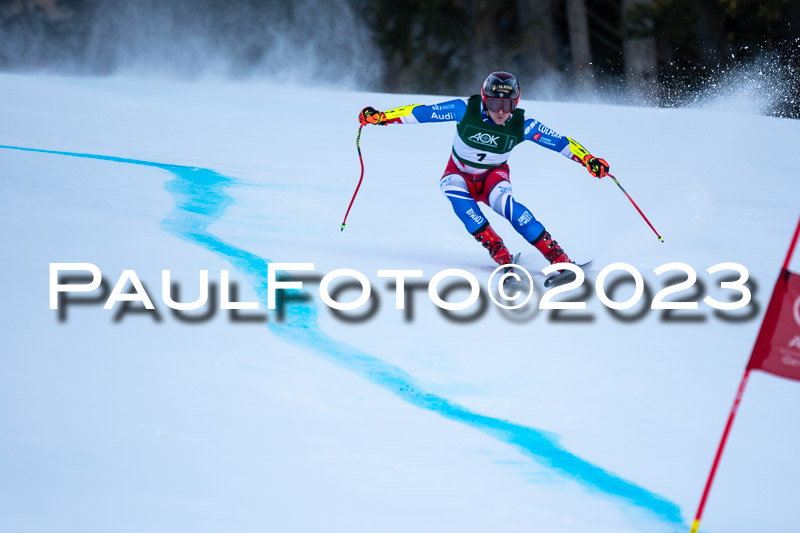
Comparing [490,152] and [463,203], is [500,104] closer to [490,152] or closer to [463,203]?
[490,152]

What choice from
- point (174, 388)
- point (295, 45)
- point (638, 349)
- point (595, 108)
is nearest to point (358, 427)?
point (174, 388)

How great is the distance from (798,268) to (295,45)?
18231mm

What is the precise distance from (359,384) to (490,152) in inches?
90.4

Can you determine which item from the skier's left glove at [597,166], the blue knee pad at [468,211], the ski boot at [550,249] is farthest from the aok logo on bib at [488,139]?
the ski boot at [550,249]

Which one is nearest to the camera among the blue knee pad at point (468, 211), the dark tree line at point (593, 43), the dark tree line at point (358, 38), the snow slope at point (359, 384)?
the snow slope at point (359, 384)

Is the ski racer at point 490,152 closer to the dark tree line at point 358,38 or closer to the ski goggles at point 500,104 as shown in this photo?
the ski goggles at point 500,104

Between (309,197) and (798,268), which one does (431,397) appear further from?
(309,197)

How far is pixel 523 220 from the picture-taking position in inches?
209

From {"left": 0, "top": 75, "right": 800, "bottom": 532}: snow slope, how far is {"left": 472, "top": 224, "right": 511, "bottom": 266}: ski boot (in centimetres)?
11

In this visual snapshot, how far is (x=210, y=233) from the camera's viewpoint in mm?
5766

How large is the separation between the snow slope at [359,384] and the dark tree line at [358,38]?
14.3m

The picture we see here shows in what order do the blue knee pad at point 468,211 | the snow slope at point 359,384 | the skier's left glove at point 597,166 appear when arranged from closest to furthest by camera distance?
1. the snow slope at point 359,384
2. the skier's left glove at point 597,166
3. the blue knee pad at point 468,211

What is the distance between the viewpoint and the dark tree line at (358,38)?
20969 mm

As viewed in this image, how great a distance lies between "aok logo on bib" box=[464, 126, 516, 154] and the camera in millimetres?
5480
